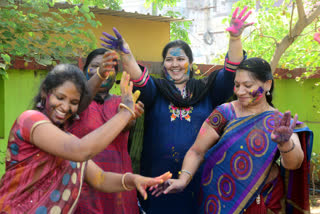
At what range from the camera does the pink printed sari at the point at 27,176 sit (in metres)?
2.09

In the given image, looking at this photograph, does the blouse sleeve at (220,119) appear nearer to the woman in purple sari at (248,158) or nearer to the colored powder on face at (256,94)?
the woman in purple sari at (248,158)

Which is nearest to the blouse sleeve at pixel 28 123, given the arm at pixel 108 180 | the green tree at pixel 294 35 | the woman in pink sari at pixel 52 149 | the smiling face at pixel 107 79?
the woman in pink sari at pixel 52 149

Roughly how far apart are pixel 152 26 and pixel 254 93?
672cm

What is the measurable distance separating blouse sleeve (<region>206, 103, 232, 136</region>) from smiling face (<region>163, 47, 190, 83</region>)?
0.64 m

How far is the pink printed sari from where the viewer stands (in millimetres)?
2094

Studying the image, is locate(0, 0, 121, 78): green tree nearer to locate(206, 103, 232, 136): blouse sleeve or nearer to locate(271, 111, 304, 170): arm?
locate(206, 103, 232, 136): blouse sleeve

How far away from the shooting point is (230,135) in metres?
2.99

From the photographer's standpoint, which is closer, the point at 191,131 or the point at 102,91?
the point at 102,91

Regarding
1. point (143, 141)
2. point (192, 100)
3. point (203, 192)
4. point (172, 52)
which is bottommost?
point (203, 192)

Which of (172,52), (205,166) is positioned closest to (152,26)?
(172,52)

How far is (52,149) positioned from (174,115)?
1.56 m

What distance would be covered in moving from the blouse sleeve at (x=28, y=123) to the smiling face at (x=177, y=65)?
1681mm

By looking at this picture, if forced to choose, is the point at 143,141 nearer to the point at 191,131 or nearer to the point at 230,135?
the point at 191,131

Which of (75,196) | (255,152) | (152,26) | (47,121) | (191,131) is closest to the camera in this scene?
(47,121)
